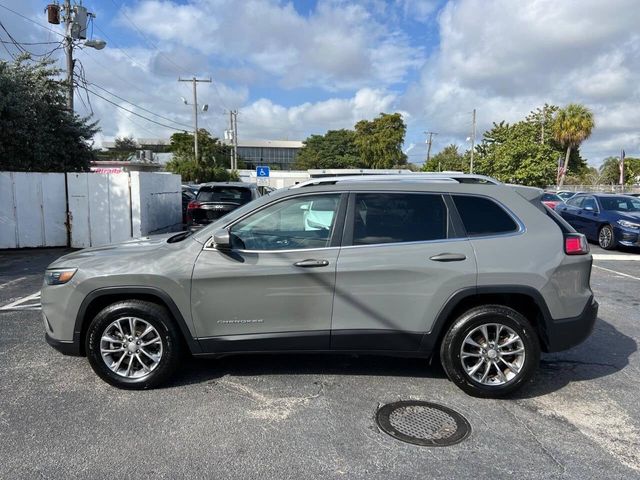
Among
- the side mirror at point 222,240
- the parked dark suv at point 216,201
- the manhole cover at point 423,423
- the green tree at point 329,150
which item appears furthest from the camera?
the green tree at point 329,150

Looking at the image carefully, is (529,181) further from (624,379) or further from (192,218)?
(624,379)

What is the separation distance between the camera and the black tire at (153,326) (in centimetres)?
383

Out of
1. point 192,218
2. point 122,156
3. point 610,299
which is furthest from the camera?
point 122,156

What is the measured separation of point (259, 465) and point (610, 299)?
6.34 meters

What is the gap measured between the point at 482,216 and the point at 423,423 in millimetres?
1697

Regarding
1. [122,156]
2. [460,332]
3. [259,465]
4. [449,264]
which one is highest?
[122,156]

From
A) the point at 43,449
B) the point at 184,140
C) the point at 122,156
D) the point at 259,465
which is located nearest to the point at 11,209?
the point at 43,449

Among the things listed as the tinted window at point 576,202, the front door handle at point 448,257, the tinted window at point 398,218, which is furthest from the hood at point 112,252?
the tinted window at point 576,202

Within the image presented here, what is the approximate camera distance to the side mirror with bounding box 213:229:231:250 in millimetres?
3680

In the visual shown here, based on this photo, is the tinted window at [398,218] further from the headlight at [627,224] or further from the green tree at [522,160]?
the green tree at [522,160]

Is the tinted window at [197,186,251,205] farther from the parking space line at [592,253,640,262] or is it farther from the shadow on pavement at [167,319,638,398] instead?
the parking space line at [592,253,640,262]

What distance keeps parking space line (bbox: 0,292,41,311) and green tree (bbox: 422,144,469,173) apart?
180 ft

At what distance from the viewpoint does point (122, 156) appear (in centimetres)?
7188

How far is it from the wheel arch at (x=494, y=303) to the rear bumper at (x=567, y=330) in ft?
0.10
